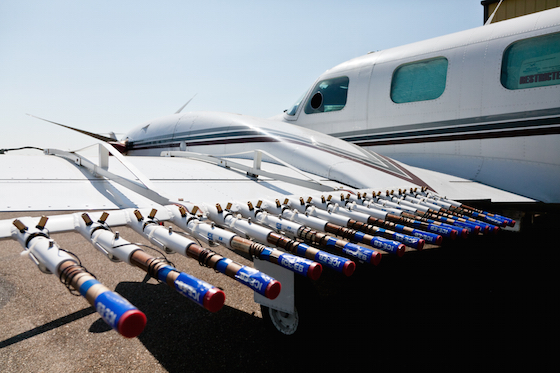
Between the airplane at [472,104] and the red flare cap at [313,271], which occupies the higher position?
the airplane at [472,104]

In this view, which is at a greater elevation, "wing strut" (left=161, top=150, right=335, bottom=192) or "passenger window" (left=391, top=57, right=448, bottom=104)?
"passenger window" (left=391, top=57, right=448, bottom=104)

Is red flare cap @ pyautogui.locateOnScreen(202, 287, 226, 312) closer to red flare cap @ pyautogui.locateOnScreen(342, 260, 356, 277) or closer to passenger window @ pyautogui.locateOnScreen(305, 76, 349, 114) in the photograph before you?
red flare cap @ pyautogui.locateOnScreen(342, 260, 356, 277)

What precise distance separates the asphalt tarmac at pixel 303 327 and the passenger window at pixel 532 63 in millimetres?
2939

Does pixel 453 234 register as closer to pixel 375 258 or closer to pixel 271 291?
pixel 375 258

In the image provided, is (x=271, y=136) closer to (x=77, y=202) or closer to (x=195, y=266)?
(x=195, y=266)

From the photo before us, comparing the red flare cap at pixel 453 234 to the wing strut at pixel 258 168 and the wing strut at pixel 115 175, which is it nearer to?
the wing strut at pixel 258 168

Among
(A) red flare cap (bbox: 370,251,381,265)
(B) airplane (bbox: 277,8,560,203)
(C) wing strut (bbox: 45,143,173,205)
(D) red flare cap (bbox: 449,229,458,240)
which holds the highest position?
(B) airplane (bbox: 277,8,560,203)

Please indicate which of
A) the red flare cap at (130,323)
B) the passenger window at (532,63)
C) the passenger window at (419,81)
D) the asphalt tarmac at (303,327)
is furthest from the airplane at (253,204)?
the passenger window at (532,63)

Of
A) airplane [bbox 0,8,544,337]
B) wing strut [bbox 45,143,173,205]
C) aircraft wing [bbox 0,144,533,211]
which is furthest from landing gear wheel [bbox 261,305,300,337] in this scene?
wing strut [bbox 45,143,173,205]

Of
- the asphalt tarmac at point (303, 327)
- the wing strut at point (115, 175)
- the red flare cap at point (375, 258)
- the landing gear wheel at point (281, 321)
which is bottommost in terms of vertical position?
the asphalt tarmac at point (303, 327)

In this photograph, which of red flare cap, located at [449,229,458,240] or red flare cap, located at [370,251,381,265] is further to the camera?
red flare cap, located at [449,229,458,240]

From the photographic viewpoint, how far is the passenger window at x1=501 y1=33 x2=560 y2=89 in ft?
15.5

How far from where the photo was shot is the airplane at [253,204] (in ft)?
4.84

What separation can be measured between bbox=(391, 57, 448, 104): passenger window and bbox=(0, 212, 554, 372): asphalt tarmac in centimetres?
290
